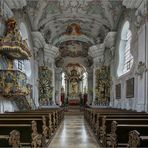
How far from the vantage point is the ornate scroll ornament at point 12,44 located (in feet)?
32.2

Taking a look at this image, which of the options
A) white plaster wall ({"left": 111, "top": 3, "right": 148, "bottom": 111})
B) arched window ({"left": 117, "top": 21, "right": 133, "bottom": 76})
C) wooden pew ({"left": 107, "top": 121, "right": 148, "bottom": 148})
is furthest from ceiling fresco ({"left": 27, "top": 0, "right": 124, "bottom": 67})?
wooden pew ({"left": 107, "top": 121, "right": 148, "bottom": 148})

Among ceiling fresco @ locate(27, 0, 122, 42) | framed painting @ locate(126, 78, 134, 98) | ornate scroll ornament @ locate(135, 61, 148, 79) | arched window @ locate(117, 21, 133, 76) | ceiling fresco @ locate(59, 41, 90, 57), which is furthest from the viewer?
ceiling fresco @ locate(59, 41, 90, 57)

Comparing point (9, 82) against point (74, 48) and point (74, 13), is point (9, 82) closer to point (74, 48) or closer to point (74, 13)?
point (74, 13)

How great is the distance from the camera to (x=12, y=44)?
9.86m

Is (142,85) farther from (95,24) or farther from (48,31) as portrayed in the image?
(48,31)

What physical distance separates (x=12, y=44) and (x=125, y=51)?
25.7ft

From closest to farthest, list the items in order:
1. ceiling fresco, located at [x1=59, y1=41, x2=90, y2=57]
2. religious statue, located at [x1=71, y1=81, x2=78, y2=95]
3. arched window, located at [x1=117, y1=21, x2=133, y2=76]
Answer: arched window, located at [x1=117, y1=21, x2=133, y2=76]
ceiling fresco, located at [x1=59, y1=41, x2=90, y2=57]
religious statue, located at [x1=71, y1=81, x2=78, y2=95]

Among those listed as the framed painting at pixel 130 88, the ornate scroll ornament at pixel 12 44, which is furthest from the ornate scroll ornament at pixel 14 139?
the framed painting at pixel 130 88

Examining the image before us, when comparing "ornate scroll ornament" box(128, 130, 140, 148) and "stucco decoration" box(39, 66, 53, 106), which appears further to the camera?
"stucco decoration" box(39, 66, 53, 106)

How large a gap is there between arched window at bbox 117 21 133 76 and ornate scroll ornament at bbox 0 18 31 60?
19.9 ft

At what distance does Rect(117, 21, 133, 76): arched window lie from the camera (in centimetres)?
1507

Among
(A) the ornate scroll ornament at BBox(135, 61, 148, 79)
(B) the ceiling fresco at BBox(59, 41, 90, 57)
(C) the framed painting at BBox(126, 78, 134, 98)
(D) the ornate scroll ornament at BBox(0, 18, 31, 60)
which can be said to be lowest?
(C) the framed painting at BBox(126, 78, 134, 98)

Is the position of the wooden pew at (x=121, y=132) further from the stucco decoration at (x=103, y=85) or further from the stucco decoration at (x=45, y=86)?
the stucco decoration at (x=45, y=86)

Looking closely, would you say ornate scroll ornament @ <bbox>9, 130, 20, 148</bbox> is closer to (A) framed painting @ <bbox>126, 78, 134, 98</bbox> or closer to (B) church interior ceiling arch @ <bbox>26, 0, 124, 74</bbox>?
(A) framed painting @ <bbox>126, 78, 134, 98</bbox>
